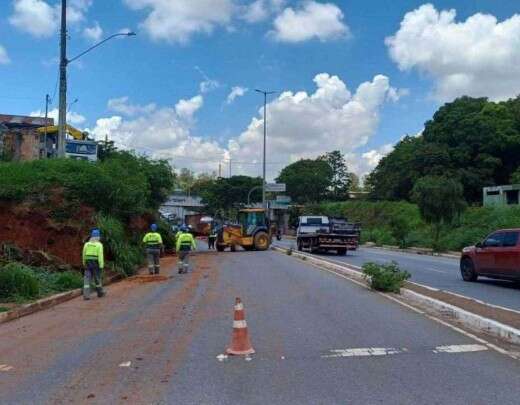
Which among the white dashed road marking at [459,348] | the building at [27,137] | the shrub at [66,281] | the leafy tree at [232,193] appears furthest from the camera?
the leafy tree at [232,193]

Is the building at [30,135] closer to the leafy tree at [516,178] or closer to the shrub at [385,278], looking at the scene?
the leafy tree at [516,178]

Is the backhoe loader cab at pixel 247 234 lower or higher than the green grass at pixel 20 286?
higher

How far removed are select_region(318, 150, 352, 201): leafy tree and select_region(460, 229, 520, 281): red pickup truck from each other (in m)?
80.3

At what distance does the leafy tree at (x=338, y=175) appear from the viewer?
99688 millimetres

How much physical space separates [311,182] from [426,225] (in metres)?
48.2

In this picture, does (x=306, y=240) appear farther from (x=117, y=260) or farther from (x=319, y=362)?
(x=319, y=362)

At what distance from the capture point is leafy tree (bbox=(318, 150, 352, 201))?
9969 cm

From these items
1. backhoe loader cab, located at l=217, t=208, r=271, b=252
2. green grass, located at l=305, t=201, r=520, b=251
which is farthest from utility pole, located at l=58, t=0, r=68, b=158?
green grass, located at l=305, t=201, r=520, b=251

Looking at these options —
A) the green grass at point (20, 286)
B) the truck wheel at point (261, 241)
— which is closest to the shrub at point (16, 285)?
the green grass at point (20, 286)

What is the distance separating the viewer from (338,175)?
332 ft

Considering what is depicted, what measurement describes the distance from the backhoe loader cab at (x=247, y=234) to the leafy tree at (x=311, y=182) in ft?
195

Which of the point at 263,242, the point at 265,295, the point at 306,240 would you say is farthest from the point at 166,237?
the point at 265,295

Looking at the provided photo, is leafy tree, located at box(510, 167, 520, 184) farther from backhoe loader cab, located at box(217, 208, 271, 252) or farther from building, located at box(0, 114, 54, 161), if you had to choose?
building, located at box(0, 114, 54, 161)

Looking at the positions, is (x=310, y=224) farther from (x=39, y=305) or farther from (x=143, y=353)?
(x=143, y=353)
